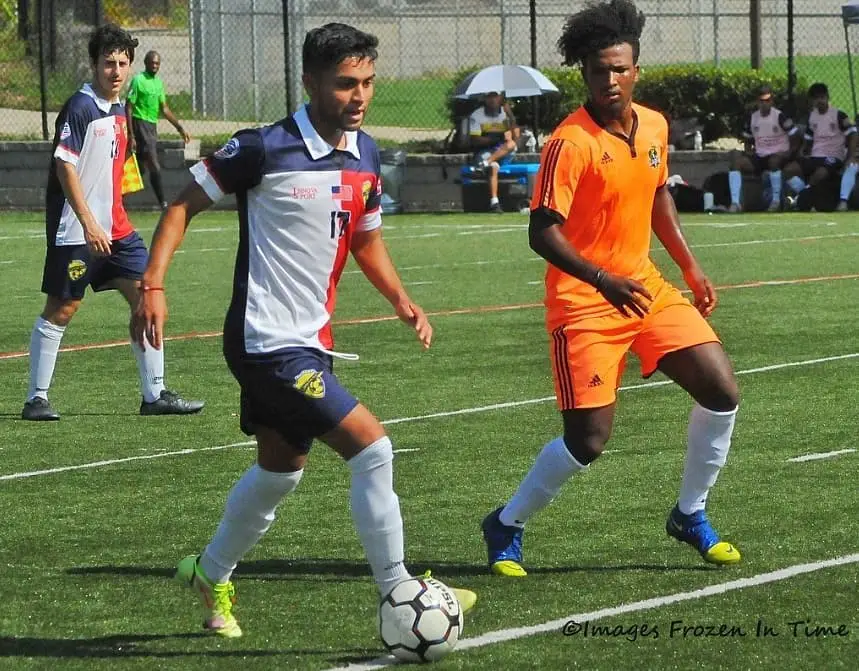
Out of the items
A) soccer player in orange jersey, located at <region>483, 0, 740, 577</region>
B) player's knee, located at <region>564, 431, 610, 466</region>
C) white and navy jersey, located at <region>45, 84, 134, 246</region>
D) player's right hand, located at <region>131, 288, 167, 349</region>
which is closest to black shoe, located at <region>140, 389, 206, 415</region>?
white and navy jersey, located at <region>45, 84, 134, 246</region>

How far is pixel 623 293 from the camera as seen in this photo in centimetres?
638

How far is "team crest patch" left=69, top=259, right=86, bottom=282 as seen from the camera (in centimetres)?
1065

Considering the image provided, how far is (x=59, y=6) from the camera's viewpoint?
31.0 metres

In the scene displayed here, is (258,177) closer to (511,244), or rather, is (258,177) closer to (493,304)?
(493,304)

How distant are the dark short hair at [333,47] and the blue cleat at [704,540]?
2.19 metres

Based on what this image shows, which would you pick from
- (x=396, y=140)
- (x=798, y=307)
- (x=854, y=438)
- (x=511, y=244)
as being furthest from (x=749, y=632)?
(x=396, y=140)

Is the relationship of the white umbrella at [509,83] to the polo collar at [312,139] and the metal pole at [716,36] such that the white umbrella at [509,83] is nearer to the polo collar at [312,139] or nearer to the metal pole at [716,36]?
the metal pole at [716,36]

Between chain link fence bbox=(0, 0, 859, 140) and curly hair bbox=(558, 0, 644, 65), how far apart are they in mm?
21046

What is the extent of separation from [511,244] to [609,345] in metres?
14.9

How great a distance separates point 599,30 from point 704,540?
1897mm

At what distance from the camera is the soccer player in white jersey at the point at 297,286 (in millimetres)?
5641

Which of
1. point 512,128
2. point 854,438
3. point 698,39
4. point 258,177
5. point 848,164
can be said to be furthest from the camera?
point 698,39

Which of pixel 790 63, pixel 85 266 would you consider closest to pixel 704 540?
pixel 85 266

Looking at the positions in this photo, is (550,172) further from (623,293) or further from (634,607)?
(634,607)
